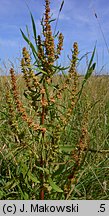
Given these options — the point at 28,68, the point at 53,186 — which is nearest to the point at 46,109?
the point at 28,68

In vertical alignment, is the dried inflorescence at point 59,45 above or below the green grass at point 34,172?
above

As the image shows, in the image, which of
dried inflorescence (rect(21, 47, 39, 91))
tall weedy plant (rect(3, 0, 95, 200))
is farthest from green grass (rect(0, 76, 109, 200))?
dried inflorescence (rect(21, 47, 39, 91))

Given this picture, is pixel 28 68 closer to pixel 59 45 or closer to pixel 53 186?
pixel 59 45

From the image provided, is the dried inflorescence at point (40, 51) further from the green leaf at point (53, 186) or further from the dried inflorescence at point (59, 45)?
the green leaf at point (53, 186)

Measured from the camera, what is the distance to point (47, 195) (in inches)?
45.4

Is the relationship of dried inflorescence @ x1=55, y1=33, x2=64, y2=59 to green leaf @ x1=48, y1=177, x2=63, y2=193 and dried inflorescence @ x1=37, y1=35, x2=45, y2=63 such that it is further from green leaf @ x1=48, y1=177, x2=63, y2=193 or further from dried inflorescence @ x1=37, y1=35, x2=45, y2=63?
green leaf @ x1=48, y1=177, x2=63, y2=193

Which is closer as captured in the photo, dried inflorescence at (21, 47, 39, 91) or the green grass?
dried inflorescence at (21, 47, 39, 91)

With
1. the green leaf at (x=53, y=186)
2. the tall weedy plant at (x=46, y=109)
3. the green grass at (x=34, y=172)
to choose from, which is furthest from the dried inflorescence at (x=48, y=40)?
the green leaf at (x=53, y=186)

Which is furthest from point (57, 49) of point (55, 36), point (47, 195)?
point (47, 195)

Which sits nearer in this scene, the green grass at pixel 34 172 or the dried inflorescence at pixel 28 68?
the dried inflorescence at pixel 28 68

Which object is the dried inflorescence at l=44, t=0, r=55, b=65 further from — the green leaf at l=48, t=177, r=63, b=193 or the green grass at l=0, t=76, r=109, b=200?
the green leaf at l=48, t=177, r=63, b=193

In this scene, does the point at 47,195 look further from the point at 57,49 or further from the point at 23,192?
the point at 57,49

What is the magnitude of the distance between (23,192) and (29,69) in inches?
21.6

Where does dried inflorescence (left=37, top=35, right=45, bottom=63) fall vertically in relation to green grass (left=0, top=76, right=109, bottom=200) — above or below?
above
